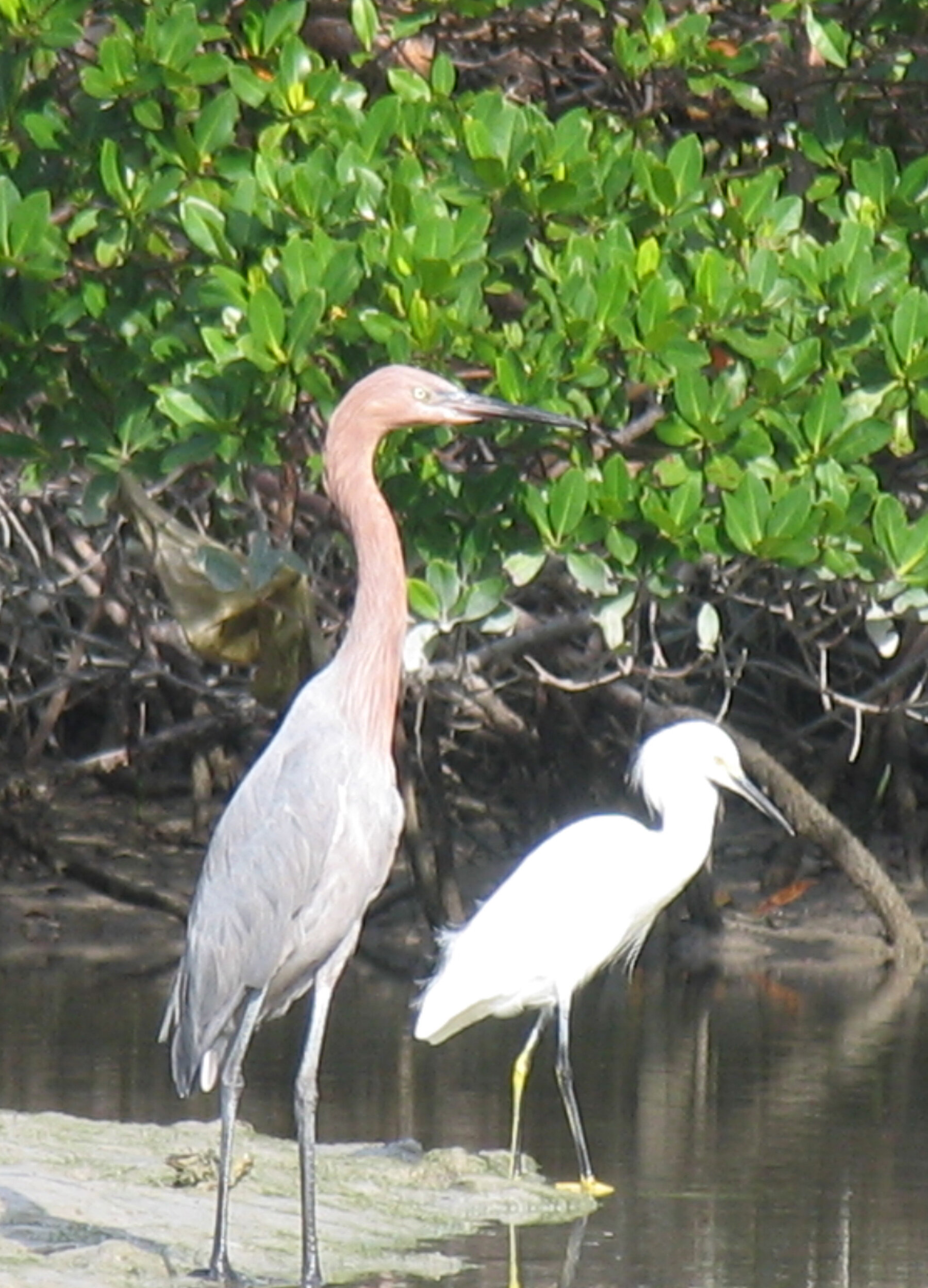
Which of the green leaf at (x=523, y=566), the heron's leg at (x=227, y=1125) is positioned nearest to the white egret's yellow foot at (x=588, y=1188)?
the heron's leg at (x=227, y=1125)

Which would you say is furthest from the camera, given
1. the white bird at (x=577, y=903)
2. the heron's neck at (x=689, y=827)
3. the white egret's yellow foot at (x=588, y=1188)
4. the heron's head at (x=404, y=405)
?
the heron's neck at (x=689, y=827)

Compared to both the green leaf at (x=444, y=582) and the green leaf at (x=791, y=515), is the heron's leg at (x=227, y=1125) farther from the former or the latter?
the green leaf at (x=791, y=515)

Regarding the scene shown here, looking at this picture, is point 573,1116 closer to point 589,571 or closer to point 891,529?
point 589,571

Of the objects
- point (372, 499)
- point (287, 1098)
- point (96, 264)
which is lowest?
point (287, 1098)

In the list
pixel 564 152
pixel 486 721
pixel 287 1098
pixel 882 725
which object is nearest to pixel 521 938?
pixel 287 1098

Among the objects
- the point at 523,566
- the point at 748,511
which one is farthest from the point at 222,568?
the point at 748,511

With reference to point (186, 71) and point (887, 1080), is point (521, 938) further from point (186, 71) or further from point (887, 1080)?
point (186, 71)

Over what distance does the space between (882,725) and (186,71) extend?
5312 mm

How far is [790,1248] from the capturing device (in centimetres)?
589

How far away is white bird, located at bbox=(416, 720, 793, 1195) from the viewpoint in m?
7.15

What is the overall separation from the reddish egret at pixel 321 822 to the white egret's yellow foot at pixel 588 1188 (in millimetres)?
975

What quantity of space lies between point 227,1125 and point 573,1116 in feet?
4.81

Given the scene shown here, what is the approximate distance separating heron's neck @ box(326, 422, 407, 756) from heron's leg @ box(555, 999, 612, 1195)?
4.64ft

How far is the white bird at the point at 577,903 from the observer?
7.15 metres
